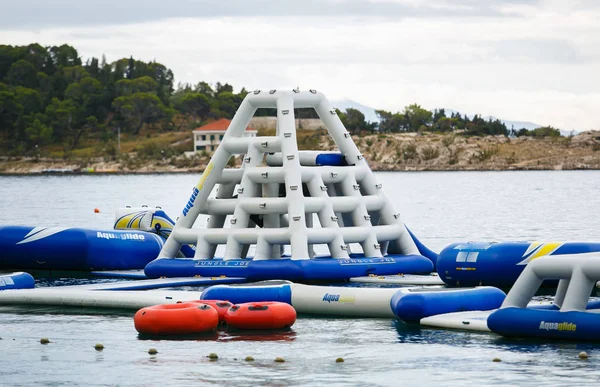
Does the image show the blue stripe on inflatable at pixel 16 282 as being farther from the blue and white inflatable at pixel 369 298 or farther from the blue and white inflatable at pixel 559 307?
the blue and white inflatable at pixel 559 307

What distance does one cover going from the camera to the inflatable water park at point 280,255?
23.3 metres

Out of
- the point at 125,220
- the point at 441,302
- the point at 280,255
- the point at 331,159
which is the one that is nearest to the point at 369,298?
the point at 441,302

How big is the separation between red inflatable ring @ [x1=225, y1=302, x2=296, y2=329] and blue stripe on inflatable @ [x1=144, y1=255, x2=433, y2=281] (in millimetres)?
6429

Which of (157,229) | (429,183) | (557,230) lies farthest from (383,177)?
(157,229)

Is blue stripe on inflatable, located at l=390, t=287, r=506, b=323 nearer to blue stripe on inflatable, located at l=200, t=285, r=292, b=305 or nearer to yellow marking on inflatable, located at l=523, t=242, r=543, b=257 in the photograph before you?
blue stripe on inflatable, located at l=200, t=285, r=292, b=305

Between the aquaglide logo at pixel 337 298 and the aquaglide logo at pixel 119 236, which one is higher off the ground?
the aquaglide logo at pixel 119 236

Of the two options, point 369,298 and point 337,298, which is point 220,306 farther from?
point 369,298

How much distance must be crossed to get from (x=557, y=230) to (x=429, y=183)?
102161 millimetres

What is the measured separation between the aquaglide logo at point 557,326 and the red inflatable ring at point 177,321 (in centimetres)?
534

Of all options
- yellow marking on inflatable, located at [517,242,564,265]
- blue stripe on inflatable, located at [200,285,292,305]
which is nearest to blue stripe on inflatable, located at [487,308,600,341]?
blue stripe on inflatable, located at [200,285,292,305]

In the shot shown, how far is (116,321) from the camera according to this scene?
76.8ft

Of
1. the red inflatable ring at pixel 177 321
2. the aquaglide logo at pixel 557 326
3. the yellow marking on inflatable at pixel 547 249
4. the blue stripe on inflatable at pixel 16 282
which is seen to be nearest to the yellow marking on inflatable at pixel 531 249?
the yellow marking on inflatable at pixel 547 249

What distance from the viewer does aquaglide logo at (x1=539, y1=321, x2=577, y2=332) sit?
19.2 metres

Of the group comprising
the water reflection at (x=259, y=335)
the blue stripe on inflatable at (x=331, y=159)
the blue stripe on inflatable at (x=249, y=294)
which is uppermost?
the blue stripe on inflatable at (x=331, y=159)
